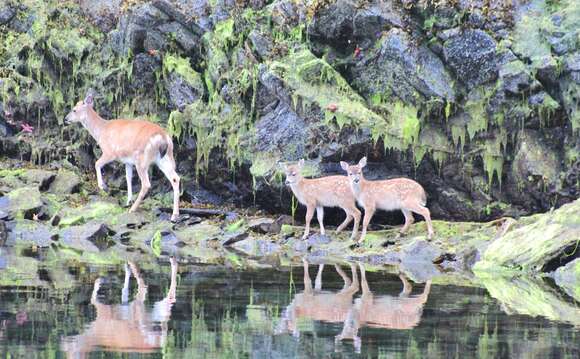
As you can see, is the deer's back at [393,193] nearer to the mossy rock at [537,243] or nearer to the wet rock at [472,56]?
the wet rock at [472,56]

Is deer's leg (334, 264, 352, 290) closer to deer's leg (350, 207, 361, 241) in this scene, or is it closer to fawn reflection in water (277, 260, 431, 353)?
fawn reflection in water (277, 260, 431, 353)

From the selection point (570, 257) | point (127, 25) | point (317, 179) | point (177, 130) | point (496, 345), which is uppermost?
point (127, 25)

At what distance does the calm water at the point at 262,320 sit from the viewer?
9.26m

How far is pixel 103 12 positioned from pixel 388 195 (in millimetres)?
10408

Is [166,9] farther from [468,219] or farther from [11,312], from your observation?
[11,312]

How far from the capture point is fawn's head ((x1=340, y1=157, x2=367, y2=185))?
20941mm

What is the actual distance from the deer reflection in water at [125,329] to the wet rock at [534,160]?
10384 millimetres

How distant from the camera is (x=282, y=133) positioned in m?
23.0

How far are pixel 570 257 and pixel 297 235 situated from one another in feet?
22.2

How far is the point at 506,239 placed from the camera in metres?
17.8

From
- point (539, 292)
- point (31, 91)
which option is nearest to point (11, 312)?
point (539, 292)

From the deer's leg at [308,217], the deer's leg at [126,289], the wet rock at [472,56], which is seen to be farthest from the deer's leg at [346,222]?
the deer's leg at [126,289]

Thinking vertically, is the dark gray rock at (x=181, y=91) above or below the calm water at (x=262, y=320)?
above

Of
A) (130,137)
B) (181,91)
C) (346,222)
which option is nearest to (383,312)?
(346,222)
